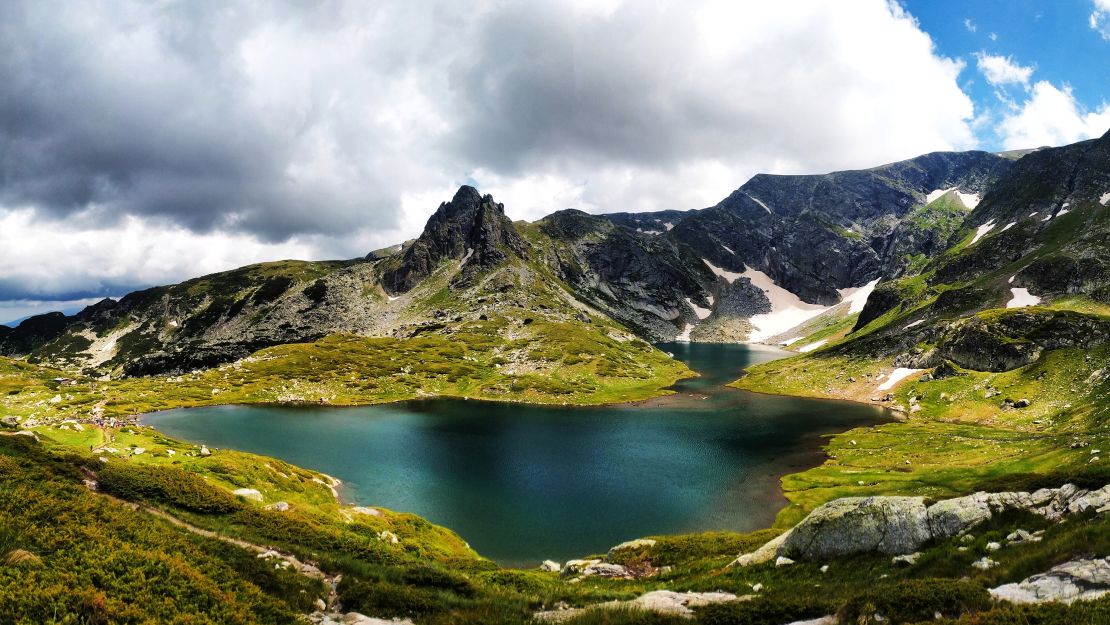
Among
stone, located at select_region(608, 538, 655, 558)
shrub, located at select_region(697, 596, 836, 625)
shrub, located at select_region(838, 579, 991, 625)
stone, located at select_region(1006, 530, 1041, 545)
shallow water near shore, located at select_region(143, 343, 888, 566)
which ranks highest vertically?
shrub, located at select_region(838, 579, 991, 625)

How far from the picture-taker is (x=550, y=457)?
3794 inches

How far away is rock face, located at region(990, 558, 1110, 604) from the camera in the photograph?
1450 cm

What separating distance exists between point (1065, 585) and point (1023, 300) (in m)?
243

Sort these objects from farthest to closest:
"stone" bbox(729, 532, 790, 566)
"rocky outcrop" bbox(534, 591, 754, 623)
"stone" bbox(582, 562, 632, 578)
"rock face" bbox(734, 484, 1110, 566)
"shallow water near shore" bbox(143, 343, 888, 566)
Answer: "shallow water near shore" bbox(143, 343, 888, 566)
"stone" bbox(582, 562, 632, 578)
"stone" bbox(729, 532, 790, 566)
"rock face" bbox(734, 484, 1110, 566)
"rocky outcrop" bbox(534, 591, 754, 623)

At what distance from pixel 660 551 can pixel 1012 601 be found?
28.9 m

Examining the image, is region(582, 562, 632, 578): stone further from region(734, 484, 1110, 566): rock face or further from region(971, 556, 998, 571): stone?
region(971, 556, 998, 571): stone

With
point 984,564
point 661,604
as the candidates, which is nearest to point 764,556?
point 661,604

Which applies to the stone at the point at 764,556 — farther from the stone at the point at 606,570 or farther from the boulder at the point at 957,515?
the stone at the point at 606,570

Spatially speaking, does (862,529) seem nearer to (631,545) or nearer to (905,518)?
(905,518)

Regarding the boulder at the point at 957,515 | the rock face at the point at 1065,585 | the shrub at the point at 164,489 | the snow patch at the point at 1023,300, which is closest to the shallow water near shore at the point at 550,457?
the shrub at the point at 164,489

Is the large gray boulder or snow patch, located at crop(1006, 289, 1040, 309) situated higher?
snow patch, located at crop(1006, 289, 1040, 309)

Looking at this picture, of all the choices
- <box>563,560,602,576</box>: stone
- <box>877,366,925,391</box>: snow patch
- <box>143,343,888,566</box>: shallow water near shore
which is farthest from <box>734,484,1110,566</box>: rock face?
<box>877,366,925,391</box>: snow patch

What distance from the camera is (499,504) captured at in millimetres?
70375

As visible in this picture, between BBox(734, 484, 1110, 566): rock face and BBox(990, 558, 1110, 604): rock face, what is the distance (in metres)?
3.70
